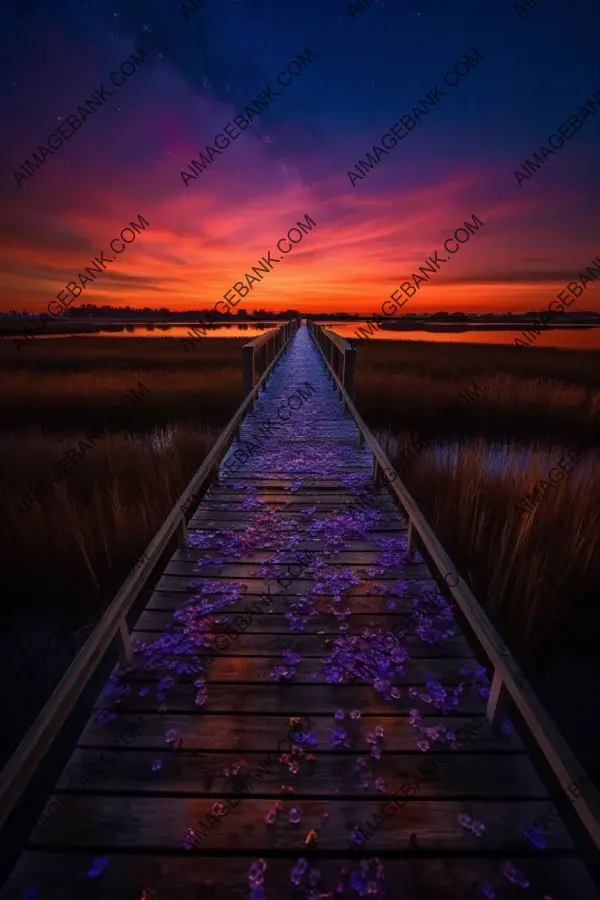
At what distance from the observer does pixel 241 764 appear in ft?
7.68

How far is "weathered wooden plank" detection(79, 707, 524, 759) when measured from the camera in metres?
2.45

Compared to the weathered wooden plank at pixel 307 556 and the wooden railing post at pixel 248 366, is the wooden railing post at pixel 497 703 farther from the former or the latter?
the wooden railing post at pixel 248 366

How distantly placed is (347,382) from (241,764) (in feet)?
29.3

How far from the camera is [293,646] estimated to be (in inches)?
128

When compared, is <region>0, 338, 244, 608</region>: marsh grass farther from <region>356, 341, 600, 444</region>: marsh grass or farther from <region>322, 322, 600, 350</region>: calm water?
<region>322, 322, 600, 350</region>: calm water

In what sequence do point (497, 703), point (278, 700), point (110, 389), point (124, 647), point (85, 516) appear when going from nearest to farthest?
point (497, 703)
point (278, 700)
point (124, 647)
point (85, 516)
point (110, 389)

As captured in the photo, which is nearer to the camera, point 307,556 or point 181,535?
point 307,556

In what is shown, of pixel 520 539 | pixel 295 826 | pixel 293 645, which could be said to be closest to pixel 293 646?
pixel 293 645

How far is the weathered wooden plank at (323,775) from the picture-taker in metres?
2.22

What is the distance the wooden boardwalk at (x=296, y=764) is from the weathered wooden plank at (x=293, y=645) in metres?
0.01

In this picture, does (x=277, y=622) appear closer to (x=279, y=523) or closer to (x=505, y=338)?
(x=279, y=523)

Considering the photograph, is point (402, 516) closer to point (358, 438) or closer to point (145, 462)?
point (358, 438)

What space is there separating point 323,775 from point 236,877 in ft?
1.96

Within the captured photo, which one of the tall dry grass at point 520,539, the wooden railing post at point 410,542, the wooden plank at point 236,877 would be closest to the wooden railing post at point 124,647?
the wooden plank at point 236,877
